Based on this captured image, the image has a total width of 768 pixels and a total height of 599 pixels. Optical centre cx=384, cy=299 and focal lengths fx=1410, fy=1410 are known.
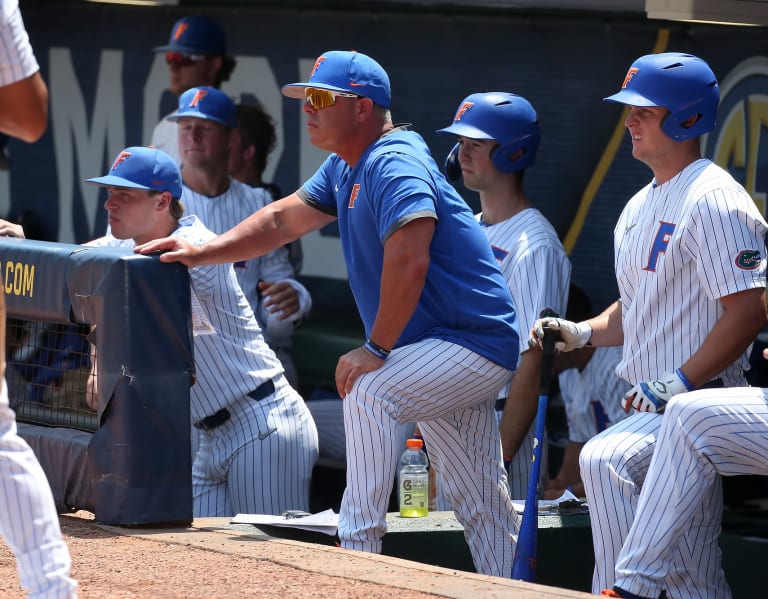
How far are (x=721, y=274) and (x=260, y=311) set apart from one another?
2542mm

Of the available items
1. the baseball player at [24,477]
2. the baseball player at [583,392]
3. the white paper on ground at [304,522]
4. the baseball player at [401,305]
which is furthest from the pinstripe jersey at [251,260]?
the baseball player at [24,477]

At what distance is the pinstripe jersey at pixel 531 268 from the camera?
4.57 meters

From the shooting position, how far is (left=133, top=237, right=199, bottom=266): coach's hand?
3.96m

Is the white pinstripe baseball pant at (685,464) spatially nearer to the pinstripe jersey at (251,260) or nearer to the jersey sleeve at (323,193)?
the jersey sleeve at (323,193)

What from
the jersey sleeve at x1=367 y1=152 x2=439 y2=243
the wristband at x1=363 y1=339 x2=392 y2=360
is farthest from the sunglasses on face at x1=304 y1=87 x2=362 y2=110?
the wristband at x1=363 y1=339 x2=392 y2=360

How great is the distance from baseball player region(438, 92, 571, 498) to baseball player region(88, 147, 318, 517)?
Answer: 70 centimetres

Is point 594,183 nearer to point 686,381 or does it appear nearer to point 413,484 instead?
point 413,484

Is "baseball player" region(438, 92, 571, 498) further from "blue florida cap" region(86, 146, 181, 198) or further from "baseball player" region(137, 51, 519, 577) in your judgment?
"blue florida cap" region(86, 146, 181, 198)

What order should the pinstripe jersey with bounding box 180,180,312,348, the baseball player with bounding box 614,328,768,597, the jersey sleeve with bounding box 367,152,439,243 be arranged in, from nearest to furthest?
the baseball player with bounding box 614,328,768,597 → the jersey sleeve with bounding box 367,152,439,243 → the pinstripe jersey with bounding box 180,180,312,348

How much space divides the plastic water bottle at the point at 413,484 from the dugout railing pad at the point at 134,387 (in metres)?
0.77

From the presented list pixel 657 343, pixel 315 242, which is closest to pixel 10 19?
pixel 657 343

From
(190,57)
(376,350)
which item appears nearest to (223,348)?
(376,350)

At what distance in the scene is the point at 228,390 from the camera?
4461 millimetres

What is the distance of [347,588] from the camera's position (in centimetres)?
317
